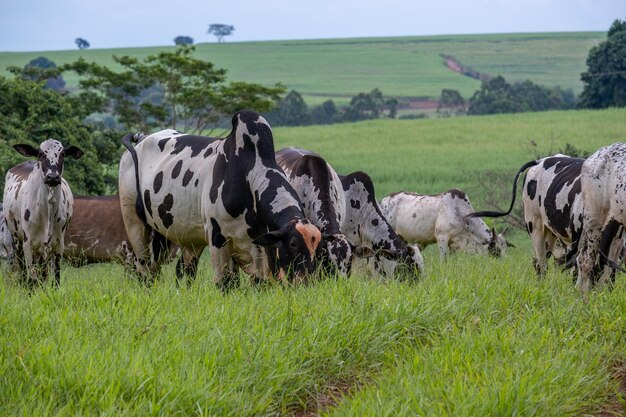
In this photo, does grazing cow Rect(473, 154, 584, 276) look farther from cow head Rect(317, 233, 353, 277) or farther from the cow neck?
the cow neck

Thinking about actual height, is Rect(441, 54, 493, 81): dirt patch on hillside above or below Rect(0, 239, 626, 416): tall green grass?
below

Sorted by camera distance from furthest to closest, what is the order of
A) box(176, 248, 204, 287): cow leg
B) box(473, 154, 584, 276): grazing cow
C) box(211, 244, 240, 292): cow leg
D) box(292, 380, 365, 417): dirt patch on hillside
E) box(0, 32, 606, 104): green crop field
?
1. box(0, 32, 606, 104): green crop field
2. box(473, 154, 584, 276): grazing cow
3. box(176, 248, 204, 287): cow leg
4. box(211, 244, 240, 292): cow leg
5. box(292, 380, 365, 417): dirt patch on hillside

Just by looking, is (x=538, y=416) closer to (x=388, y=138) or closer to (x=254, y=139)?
(x=254, y=139)

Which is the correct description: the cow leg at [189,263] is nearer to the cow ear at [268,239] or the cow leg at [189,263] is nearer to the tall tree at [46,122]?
the cow ear at [268,239]

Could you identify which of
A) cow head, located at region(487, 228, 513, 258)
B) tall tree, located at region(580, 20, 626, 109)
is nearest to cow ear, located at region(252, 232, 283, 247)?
cow head, located at region(487, 228, 513, 258)

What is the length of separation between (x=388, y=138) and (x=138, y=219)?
43.3 metres

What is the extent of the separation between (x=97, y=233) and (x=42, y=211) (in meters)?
4.23

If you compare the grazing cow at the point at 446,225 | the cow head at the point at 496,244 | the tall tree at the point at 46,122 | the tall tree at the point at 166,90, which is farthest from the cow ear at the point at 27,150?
the tall tree at the point at 166,90

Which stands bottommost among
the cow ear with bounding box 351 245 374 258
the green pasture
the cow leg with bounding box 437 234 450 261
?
the green pasture

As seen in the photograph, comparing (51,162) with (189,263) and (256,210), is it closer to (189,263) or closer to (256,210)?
(189,263)

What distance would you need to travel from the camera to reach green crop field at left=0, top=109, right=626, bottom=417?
18.8ft

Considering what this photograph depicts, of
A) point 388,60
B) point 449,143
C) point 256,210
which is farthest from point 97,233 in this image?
point 388,60

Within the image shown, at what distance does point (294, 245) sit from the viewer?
8.38 metres

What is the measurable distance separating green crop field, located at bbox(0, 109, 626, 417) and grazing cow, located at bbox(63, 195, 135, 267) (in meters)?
5.97
